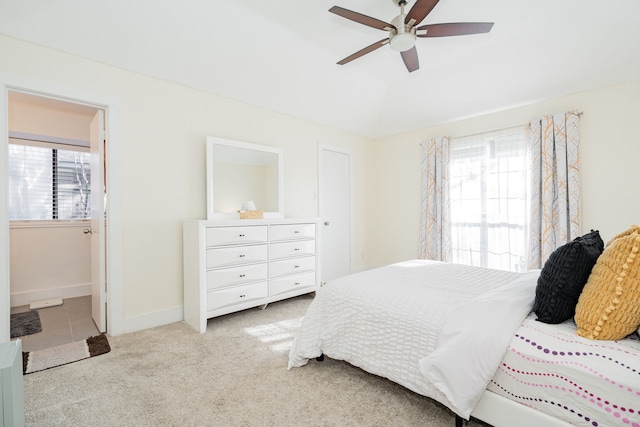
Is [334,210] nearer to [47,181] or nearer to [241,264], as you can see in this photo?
[241,264]

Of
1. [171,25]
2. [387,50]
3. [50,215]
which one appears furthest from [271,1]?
[50,215]

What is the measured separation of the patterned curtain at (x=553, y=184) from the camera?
3307mm

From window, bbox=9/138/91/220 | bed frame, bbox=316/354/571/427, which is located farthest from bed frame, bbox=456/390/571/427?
window, bbox=9/138/91/220

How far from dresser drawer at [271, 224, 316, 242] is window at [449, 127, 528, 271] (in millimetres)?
2183

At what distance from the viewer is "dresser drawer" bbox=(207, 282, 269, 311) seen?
286 cm

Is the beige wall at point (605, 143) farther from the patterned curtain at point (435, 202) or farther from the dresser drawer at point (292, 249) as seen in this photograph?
the dresser drawer at point (292, 249)

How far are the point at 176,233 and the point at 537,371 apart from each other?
9.96ft

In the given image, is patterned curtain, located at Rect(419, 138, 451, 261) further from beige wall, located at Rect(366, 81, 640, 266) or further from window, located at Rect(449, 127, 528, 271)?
beige wall, located at Rect(366, 81, 640, 266)

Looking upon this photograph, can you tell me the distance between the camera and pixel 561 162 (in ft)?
11.0

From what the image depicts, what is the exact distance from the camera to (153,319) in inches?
114

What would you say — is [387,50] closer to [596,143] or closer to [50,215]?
[596,143]

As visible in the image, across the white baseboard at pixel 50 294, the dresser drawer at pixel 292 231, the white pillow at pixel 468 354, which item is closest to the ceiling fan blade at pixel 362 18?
the white pillow at pixel 468 354

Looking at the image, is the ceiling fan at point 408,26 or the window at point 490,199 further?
the window at point 490,199

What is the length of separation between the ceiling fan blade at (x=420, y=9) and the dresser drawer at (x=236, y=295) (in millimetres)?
2751
